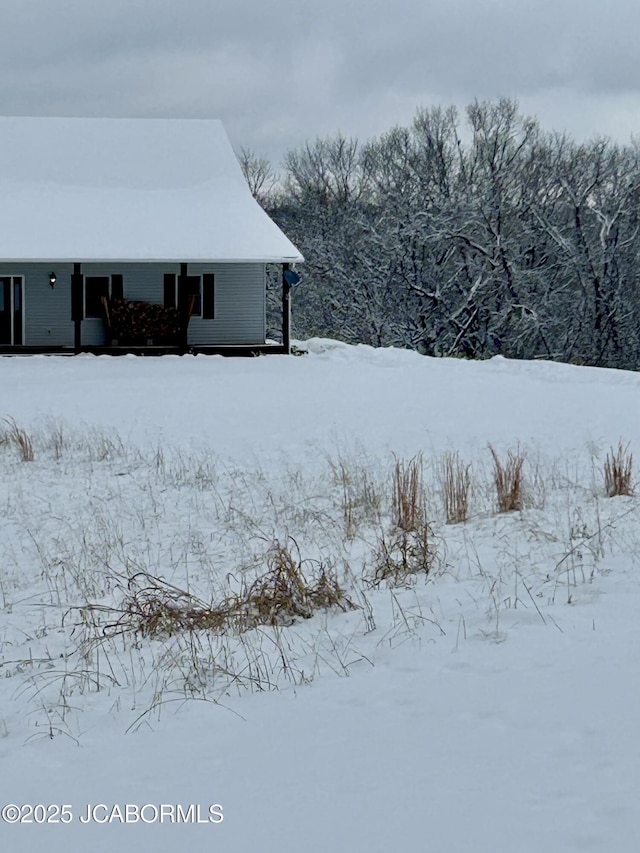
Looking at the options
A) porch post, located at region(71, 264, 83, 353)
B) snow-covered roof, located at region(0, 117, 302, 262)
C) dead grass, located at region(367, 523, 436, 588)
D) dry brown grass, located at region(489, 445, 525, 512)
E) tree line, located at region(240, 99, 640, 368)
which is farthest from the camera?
tree line, located at region(240, 99, 640, 368)

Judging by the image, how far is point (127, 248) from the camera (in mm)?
24766

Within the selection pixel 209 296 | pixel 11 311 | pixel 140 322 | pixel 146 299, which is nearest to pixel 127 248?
pixel 140 322

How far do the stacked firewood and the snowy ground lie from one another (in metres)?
14.0

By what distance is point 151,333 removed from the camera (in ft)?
84.4

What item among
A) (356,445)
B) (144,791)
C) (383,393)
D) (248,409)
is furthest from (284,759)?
(383,393)

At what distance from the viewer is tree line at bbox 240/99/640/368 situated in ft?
119

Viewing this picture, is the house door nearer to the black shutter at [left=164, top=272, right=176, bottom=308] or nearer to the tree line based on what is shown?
the black shutter at [left=164, top=272, right=176, bottom=308]

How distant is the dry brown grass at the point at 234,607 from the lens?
578 centimetres

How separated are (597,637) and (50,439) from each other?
9.21 meters

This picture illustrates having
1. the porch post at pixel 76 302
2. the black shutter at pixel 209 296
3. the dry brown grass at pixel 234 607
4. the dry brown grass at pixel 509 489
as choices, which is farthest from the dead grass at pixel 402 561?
the black shutter at pixel 209 296

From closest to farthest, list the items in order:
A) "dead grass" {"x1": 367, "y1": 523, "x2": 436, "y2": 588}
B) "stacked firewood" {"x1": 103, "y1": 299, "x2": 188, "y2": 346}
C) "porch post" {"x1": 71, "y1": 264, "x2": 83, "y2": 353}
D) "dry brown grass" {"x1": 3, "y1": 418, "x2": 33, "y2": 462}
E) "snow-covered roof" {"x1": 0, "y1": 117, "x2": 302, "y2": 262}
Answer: "dead grass" {"x1": 367, "y1": 523, "x2": 436, "y2": 588} < "dry brown grass" {"x1": 3, "y1": 418, "x2": 33, "y2": 462} < "porch post" {"x1": 71, "y1": 264, "x2": 83, "y2": 353} < "snow-covered roof" {"x1": 0, "y1": 117, "x2": 302, "y2": 262} < "stacked firewood" {"x1": 103, "y1": 299, "x2": 188, "y2": 346}

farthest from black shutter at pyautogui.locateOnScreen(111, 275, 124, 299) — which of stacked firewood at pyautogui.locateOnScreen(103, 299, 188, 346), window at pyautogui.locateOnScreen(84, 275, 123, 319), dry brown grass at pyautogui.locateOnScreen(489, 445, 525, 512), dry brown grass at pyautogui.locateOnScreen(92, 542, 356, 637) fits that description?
dry brown grass at pyautogui.locateOnScreen(92, 542, 356, 637)

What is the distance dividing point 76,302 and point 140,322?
7.03 feet

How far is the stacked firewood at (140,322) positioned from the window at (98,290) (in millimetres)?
690
